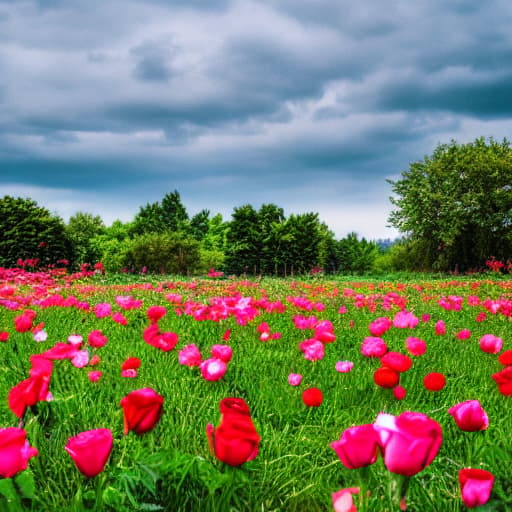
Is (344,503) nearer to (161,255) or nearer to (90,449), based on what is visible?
(90,449)

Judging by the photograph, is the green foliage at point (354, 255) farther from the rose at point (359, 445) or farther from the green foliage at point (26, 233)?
the rose at point (359, 445)

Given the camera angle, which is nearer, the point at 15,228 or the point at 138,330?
the point at 138,330

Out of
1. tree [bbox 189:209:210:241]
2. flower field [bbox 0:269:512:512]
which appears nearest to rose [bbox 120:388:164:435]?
flower field [bbox 0:269:512:512]

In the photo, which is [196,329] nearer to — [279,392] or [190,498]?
[279,392]

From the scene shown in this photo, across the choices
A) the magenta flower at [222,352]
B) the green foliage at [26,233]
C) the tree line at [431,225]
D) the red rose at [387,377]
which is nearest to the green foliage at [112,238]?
the tree line at [431,225]

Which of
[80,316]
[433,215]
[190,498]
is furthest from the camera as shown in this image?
[433,215]

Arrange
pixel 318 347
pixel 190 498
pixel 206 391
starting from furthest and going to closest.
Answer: pixel 318 347 < pixel 206 391 < pixel 190 498

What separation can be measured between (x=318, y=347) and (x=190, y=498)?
1.43 meters

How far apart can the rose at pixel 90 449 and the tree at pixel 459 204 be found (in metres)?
31.9

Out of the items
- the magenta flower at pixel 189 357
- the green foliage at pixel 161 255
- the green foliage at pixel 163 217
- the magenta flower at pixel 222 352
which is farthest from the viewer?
the green foliage at pixel 163 217

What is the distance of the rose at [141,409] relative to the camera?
1.26 metres

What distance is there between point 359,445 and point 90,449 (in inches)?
24.0

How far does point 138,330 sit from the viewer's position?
14.5 feet

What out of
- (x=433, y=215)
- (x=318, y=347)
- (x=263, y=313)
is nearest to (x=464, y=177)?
(x=433, y=215)
